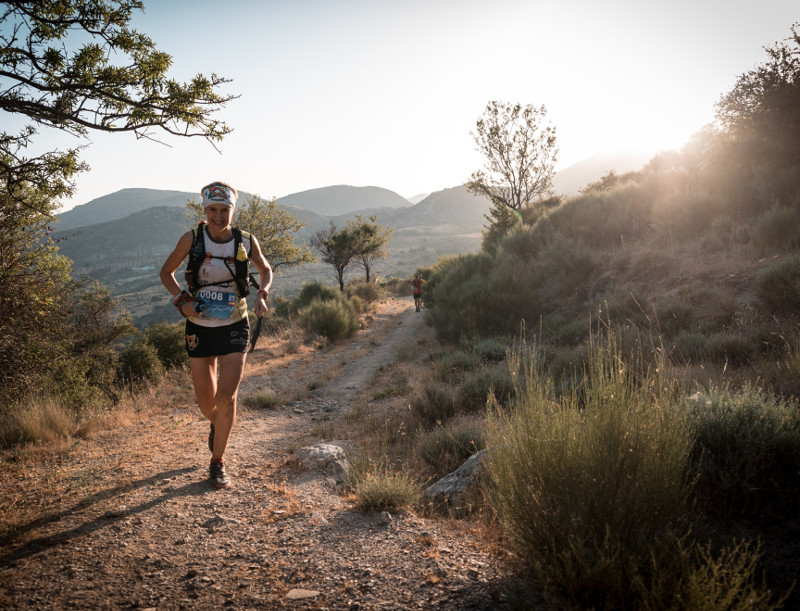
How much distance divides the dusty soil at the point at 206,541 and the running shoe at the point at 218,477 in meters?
0.09

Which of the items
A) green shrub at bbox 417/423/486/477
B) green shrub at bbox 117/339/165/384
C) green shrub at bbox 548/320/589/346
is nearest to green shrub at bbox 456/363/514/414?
green shrub at bbox 417/423/486/477

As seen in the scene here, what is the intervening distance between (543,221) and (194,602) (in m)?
14.9

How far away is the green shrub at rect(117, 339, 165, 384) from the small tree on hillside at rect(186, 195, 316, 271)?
9.38m

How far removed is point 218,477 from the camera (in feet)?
12.4

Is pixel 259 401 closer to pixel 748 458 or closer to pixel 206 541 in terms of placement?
pixel 206 541

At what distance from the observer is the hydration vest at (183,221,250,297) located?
3.59 metres

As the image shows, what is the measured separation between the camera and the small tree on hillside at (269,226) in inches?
809

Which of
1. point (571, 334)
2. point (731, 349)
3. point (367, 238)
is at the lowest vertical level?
point (571, 334)

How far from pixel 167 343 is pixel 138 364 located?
5.76 ft

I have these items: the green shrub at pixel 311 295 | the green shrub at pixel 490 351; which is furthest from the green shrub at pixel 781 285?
the green shrub at pixel 311 295

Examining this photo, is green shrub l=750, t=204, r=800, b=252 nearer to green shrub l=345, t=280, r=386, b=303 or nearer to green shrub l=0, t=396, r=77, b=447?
green shrub l=0, t=396, r=77, b=447

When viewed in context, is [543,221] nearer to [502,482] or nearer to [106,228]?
[502,482]

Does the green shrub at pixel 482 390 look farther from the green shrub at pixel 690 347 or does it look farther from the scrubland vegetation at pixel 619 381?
the green shrub at pixel 690 347

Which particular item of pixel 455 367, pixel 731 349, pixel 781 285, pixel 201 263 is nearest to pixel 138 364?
pixel 455 367
